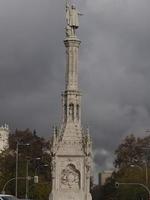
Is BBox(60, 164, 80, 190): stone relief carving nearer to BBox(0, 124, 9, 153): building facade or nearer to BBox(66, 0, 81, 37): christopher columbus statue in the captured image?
BBox(66, 0, 81, 37): christopher columbus statue

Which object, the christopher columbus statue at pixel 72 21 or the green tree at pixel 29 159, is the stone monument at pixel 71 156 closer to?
the christopher columbus statue at pixel 72 21

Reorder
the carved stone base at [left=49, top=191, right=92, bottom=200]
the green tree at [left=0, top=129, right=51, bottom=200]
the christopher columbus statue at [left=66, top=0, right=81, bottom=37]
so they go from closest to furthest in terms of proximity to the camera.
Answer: the carved stone base at [left=49, top=191, right=92, bottom=200], the christopher columbus statue at [left=66, top=0, right=81, bottom=37], the green tree at [left=0, top=129, right=51, bottom=200]

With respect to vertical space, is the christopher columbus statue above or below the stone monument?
above

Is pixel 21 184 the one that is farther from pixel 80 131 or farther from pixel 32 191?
pixel 80 131

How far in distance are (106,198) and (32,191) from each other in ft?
105

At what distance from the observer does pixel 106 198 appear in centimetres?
13625

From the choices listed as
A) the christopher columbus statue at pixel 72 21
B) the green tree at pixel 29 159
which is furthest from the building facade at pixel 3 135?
the christopher columbus statue at pixel 72 21

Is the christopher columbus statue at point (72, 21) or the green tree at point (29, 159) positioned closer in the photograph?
the christopher columbus statue at point (72, 21)

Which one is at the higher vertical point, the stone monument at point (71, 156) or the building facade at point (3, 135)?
the building facade at point (3, 135)

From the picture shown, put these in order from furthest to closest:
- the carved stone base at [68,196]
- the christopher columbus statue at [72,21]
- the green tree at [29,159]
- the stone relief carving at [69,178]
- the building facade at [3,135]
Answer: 1. the building facade at [3,135]
2. the green tree at [29,159]
3. the christopher columbus statue at [72,21]
4. the stone relief carving at [69,178]
5. the carved stone base at [68,196]

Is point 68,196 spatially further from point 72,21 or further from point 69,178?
point 72,21

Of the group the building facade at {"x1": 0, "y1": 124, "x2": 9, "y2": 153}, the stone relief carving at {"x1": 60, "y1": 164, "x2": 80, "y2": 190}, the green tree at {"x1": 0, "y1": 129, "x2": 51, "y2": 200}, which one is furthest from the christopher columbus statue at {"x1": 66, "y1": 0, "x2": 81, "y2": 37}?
the building facade at {"x1": 0, "y1": 124, "x2": 9, "y2": 153}

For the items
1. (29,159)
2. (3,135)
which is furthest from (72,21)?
(3,135)

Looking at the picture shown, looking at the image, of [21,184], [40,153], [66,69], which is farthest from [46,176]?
[66,69]
